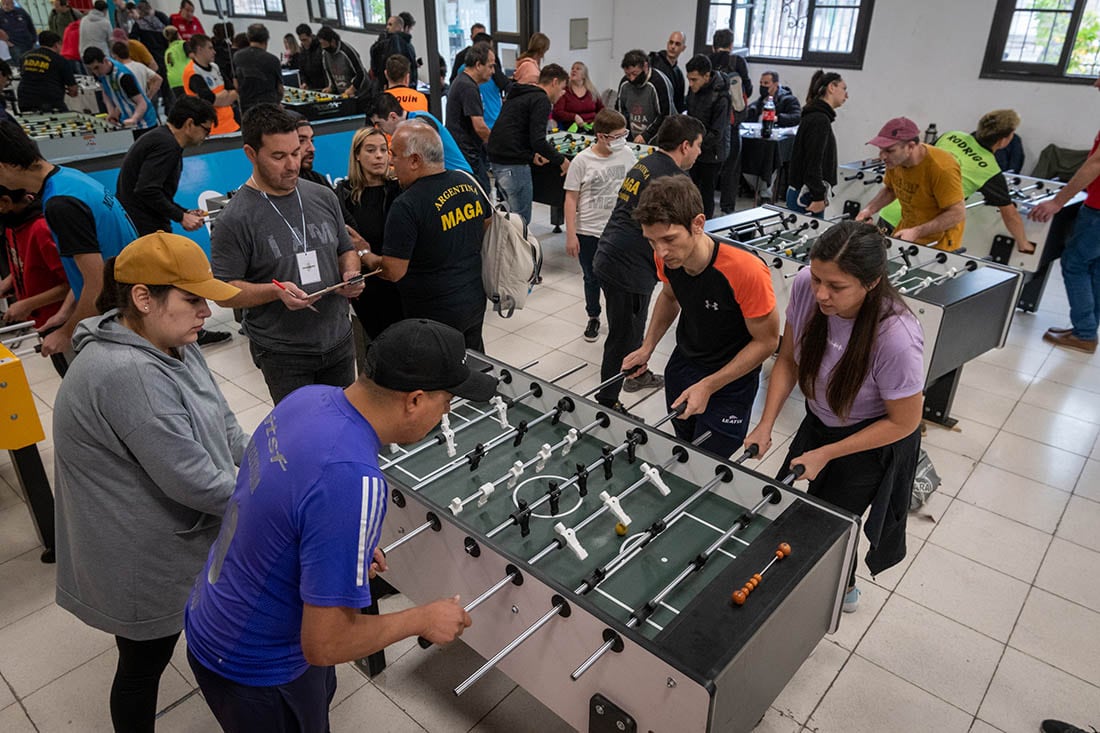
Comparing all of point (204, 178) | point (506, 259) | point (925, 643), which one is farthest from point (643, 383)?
point (204, 178)

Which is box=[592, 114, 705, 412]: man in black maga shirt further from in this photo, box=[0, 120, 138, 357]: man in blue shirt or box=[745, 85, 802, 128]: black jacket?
box=[745, 85, 802, 128]: black jacket

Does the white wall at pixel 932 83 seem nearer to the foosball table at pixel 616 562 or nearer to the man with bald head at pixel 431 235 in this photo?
the man with bald head at pixel 431 235

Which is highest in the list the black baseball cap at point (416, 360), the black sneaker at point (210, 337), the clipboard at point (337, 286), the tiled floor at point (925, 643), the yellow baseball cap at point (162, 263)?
the yellow baseball cap at point (162, 263)

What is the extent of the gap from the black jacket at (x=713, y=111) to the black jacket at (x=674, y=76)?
108 centimetres

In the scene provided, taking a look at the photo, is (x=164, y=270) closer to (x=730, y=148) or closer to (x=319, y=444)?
(x=319, y=444)

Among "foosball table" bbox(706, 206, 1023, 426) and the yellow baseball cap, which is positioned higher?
the yellow baseball cap

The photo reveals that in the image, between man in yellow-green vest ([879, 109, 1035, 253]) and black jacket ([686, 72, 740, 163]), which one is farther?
black jacket ([686, 72, 740, 163])

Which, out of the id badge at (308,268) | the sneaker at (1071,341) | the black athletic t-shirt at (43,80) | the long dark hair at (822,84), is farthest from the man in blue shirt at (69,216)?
the sneaker at (1071,341)

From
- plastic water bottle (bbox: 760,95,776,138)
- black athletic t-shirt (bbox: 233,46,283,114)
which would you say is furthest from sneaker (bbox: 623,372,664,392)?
black athletic t-shirt (bbox: 233,46,283,114)

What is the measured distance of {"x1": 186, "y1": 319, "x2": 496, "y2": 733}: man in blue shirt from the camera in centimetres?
133

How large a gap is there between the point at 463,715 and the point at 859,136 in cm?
825

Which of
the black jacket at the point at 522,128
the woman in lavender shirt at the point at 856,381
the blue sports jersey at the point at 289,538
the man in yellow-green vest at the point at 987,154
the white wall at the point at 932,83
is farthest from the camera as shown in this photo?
the white wall at the point at 932,83

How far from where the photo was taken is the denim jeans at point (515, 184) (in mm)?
5688

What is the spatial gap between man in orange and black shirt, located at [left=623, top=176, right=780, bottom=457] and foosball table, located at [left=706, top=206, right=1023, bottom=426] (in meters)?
1.26
